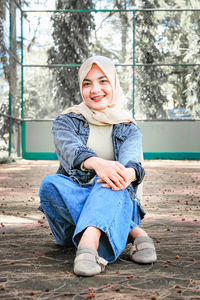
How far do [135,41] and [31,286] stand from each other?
10093mm

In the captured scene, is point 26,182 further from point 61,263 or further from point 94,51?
point 94,51

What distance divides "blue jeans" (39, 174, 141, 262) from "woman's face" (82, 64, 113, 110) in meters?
0.43

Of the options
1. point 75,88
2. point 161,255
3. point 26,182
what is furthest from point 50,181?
point 75,88

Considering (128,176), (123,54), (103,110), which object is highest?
(123,54)

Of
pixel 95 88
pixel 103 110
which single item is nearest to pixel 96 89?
pixel 95 88

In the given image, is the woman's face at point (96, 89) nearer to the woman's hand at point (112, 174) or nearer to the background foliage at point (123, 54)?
the woman's hand at point (112, 174)

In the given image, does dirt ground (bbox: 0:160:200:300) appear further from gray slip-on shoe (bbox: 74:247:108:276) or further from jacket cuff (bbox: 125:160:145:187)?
jacket cuff (bbox: 125:160:145:187)

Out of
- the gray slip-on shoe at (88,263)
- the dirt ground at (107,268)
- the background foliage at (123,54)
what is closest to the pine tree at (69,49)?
the background foliage at (123,54)

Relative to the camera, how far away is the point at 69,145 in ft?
6.75

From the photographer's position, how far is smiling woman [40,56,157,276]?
5.93 feet

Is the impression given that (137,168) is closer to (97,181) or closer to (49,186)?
(97,181)

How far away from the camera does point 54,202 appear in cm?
200

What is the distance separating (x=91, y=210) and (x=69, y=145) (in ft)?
1.23

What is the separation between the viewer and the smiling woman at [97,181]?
5.93ft
